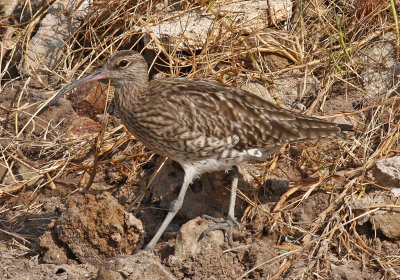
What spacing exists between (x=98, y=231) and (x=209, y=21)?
121 inches

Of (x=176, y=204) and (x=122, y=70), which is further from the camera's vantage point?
(x=122, y=70)

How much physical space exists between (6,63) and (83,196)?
10.2 feet

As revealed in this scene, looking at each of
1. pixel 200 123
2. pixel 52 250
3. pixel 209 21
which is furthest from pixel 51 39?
pixel 52 250

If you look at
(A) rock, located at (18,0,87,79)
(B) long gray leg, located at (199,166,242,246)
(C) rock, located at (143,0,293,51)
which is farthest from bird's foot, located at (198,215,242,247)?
(A) rock, located at (18,0,87,79)

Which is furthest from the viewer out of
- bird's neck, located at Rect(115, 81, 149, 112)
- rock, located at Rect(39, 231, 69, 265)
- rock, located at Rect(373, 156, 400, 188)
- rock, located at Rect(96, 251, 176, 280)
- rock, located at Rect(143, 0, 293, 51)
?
rock, located at Rect(143, 0, 293, 51)

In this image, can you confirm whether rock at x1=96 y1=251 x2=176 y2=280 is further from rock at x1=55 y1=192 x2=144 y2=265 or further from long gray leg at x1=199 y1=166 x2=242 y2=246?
long gray leg at x1=199 y1=166 x2=242 y2=246

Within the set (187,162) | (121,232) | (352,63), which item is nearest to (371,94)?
(352,63)

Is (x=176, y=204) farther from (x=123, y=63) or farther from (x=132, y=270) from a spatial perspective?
(x=123, y=63)

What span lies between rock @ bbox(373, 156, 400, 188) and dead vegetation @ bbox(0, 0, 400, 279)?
0.27 ft

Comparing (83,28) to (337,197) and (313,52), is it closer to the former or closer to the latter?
(313,52)

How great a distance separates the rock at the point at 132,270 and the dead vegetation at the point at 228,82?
1.25m

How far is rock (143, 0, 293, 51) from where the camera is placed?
23.9ft

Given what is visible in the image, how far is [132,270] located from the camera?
4793 mm

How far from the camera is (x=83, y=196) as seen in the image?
18.4 feet
